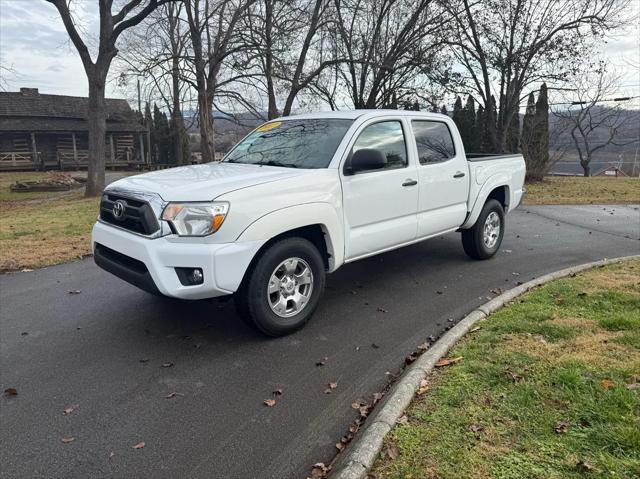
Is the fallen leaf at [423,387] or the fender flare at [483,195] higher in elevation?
the fender flare at [483,195]

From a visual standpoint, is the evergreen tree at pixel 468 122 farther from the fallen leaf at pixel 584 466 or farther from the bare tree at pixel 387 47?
the fallen leaf at pixel 584 466

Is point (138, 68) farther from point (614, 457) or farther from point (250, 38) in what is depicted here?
point (614, 457)

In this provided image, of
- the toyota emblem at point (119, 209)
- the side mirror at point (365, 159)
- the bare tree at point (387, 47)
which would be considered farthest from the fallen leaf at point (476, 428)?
the bare tree at point (387, 47)

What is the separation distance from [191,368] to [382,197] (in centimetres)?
248

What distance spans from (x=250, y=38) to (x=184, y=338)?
1641cm

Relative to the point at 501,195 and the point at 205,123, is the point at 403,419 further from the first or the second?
the point at 205,123

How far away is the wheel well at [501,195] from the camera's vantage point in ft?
22.5

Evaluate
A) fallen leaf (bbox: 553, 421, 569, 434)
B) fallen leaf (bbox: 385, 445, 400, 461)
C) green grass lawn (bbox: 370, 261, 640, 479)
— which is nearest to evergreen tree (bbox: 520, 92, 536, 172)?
green grass lawn (bbox: 370, 261, 640, 479)

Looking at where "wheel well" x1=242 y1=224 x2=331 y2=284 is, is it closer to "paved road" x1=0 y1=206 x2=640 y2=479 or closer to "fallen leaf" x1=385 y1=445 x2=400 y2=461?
"paved road" x1=0 y1=206 x2=640 y2=479

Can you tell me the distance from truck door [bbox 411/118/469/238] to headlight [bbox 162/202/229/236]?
2563 mm

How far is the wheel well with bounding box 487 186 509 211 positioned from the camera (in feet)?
22.5

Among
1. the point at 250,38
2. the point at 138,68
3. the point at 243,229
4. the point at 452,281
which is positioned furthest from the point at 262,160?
the point at 138,68

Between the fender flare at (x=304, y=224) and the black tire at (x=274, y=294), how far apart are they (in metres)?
0.15

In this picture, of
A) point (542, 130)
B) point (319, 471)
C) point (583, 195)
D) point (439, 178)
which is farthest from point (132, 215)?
point (542, 130)
